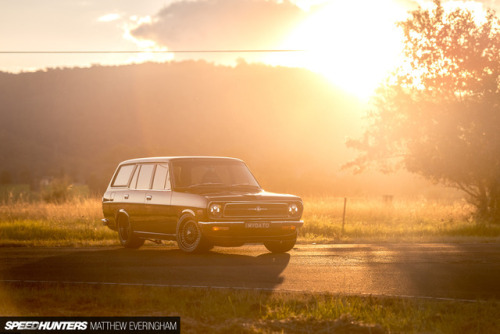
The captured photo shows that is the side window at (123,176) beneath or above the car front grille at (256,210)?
above

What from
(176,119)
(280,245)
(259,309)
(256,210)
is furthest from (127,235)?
(176,119)

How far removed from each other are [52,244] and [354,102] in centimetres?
10176

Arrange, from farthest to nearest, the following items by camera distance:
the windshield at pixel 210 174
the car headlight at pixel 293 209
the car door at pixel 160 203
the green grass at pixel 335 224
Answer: the green grass at pixel 335 224, the windshield at pixel 210 174, the car door at pixel 160 203, the car headlight at pixel 293 209

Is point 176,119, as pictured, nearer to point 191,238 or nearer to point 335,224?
point 335,224

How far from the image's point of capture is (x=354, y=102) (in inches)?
4636

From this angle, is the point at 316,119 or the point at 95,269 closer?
the point at 95,269

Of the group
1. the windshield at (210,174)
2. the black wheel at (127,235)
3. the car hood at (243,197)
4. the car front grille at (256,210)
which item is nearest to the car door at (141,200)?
the black wheel at (127,235)

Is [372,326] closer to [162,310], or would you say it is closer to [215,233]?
→ [162,310]

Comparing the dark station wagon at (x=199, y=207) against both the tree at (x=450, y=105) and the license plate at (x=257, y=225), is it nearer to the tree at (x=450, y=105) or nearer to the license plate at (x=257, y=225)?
the license plate at (x=257, y=225)

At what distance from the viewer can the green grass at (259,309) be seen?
8.42m

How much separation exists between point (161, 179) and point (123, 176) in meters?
1.79

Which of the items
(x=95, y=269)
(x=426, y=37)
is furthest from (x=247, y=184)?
(x=426, y=37)

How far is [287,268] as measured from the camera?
13273 millimetres

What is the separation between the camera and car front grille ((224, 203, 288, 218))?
47.8 feet
